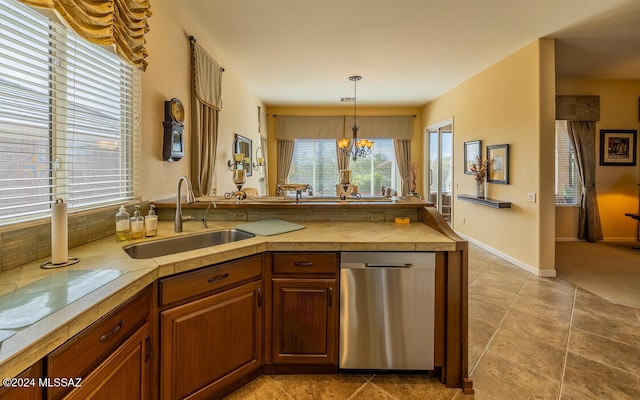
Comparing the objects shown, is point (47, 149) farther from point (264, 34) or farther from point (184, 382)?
point (264, 34)

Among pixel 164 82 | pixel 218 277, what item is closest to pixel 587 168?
pixel 218 277

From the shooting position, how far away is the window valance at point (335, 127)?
7645mm

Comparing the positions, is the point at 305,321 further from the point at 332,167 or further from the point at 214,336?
the point at 332,167

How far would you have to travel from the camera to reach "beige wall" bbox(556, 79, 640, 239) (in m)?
5.23

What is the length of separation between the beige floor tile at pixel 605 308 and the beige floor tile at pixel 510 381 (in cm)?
135

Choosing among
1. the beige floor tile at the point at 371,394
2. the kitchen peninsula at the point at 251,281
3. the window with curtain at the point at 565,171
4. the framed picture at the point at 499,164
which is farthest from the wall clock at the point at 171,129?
the window with curtain at the point at 565,171

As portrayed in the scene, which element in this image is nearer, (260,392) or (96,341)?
(96,341)

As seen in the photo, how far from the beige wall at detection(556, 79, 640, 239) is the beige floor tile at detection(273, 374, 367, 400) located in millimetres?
5607

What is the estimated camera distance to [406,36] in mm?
3615

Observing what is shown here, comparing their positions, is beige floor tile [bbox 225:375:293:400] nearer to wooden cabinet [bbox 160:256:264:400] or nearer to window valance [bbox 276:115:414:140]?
wooden cabinet [bbox 160:256:264:400]

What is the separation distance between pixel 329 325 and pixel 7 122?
6.06ft

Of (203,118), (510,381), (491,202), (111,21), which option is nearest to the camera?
(111,21)

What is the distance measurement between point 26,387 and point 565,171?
7.07 metres

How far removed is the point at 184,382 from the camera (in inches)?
58.7
